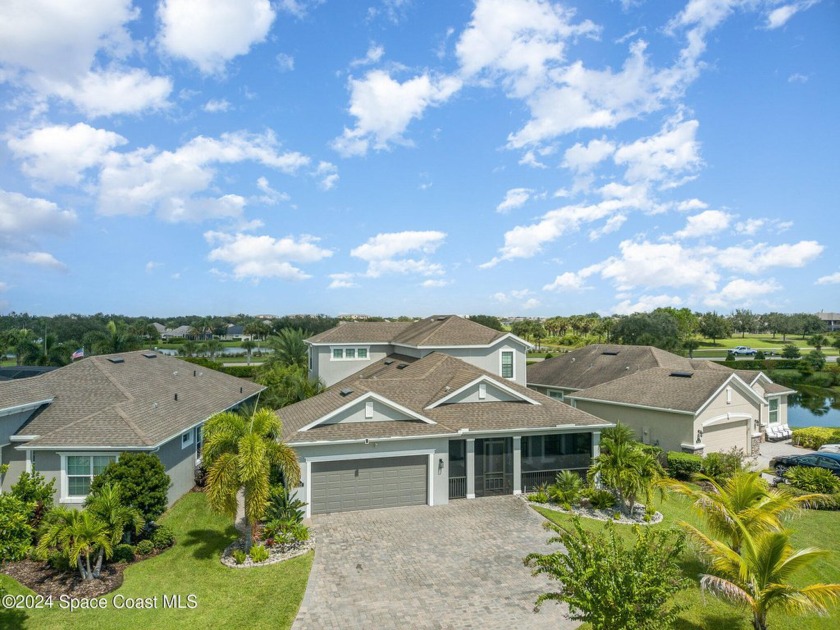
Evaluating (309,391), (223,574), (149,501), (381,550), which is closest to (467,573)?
(381,550)

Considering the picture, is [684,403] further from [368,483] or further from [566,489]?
[368,483]

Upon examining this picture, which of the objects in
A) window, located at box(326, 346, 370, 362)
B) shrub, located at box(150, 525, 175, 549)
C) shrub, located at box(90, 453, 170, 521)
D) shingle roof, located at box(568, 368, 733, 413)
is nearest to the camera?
shrub, located at box(90, 453, 170, 521)

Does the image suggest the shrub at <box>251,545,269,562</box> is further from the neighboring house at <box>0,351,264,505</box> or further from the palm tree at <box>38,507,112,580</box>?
the neighboring house at <box>0,351,264,505</box>

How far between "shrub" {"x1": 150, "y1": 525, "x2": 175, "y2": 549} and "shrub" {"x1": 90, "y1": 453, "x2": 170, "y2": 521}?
462mm

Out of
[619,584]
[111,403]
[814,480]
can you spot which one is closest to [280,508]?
[111,403]

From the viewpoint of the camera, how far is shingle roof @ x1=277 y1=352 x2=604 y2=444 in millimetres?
18922

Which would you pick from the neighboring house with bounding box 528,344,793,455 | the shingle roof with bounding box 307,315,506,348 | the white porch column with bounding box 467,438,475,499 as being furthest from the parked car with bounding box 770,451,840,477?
the white porch column with bounding box 467,438,475,499

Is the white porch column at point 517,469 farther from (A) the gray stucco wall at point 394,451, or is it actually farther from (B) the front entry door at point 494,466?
(A) the gray stucco wall at point 394,451

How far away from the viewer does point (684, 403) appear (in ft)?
84.6

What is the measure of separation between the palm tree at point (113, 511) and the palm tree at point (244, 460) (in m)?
2.42

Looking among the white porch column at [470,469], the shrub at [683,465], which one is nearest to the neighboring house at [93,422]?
the white porch column at [470,469]

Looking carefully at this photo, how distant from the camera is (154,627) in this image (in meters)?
11.1

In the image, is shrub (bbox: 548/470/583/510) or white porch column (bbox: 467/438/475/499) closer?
shrub (bbox: 548/470/583/510)

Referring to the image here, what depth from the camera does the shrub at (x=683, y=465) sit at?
23.8 metres
